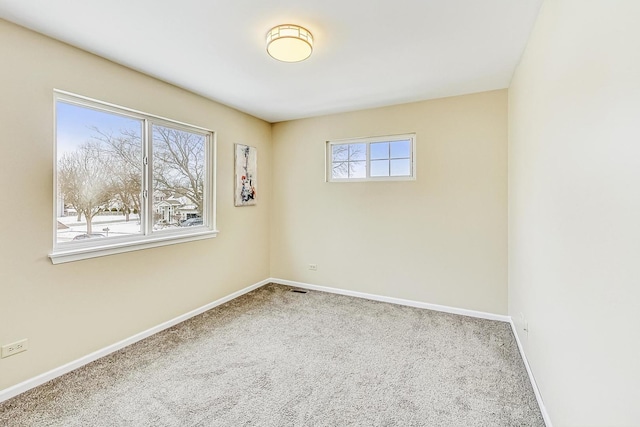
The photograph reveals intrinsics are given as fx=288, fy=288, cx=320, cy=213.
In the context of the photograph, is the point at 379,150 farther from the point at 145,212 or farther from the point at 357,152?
the point at 145,212

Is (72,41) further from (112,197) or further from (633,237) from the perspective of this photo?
(633,237)

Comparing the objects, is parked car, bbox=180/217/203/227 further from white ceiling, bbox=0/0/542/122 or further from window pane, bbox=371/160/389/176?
window pane, bbox=371/160/389/176

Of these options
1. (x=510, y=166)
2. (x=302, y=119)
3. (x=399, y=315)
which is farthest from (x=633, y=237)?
(x=302, y=119)

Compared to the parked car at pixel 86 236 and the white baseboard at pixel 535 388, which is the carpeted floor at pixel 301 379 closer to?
the white baseboard at pixel 535 388

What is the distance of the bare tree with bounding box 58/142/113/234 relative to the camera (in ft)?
7.37

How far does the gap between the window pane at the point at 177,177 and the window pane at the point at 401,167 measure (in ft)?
7.56

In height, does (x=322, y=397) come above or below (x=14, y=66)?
below

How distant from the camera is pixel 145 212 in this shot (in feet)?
9.16

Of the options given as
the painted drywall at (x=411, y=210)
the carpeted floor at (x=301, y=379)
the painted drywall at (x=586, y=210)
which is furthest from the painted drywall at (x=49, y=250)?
the painted drywall at (x=586, y=210)

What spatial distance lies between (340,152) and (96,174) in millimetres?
2722

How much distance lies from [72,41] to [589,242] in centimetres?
334

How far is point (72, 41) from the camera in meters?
2.13

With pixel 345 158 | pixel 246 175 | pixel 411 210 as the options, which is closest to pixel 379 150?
pixel 345 158

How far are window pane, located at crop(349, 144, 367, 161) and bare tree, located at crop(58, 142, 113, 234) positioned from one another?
8.92 feet
